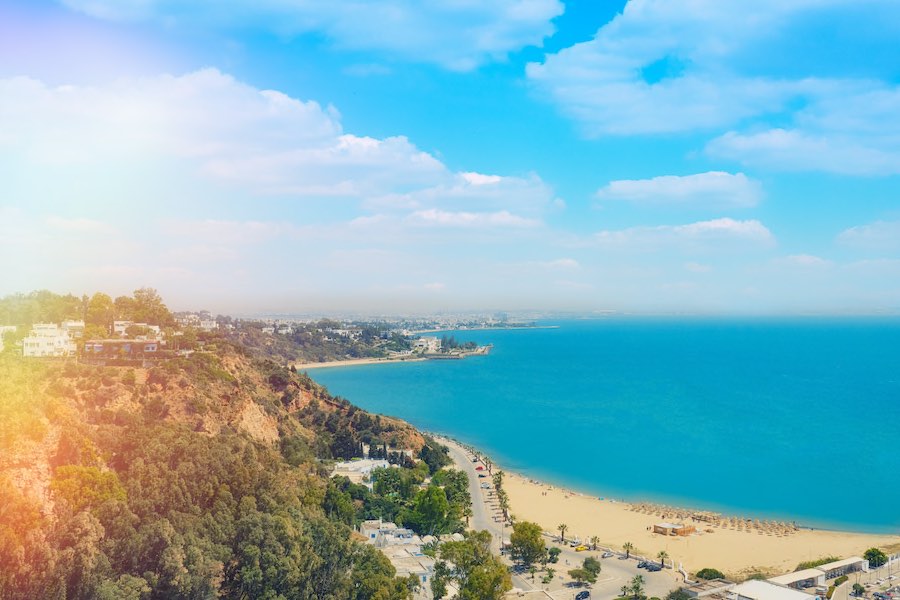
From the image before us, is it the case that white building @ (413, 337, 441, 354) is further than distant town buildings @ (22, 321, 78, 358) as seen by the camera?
Yes

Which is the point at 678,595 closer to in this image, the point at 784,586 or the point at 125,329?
the point at 784,586

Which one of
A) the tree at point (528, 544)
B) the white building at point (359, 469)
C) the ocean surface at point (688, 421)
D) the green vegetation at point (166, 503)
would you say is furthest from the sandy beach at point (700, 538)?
the white building at point (359, 469)

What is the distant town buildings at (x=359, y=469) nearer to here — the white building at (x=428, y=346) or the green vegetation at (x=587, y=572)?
the green vegetation at (x=587, y=572)

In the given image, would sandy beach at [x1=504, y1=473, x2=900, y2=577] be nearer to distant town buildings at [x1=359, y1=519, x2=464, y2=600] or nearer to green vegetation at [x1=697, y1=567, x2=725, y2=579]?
green vegetation at [x1=697, y1=567, x2=725, y2=579]

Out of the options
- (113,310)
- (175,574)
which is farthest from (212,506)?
(113,310)

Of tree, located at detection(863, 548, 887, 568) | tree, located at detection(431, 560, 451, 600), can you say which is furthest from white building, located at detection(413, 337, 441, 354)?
tree, located at detection(431, 560, 451, 600)

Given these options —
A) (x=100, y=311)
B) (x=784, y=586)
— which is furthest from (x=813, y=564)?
(x=100, y=311)
